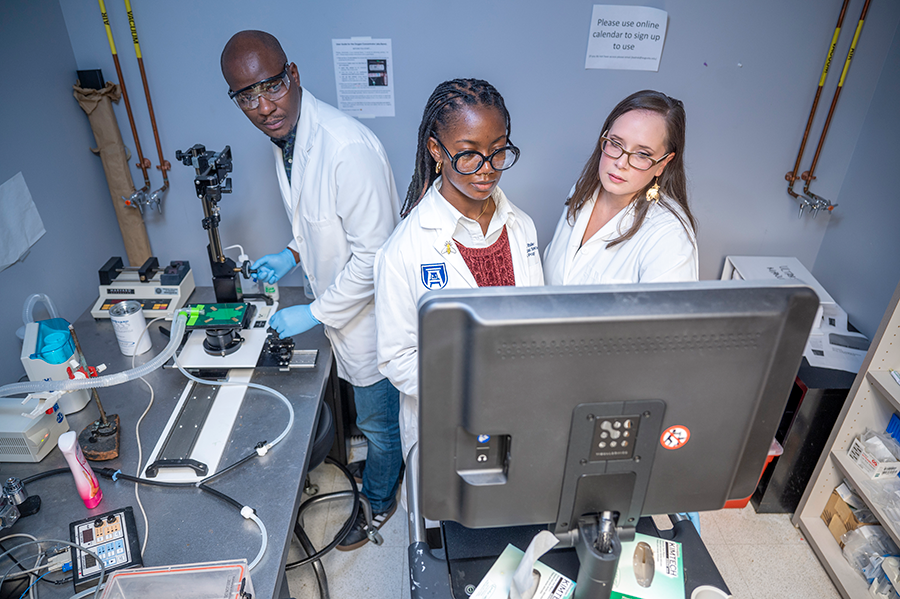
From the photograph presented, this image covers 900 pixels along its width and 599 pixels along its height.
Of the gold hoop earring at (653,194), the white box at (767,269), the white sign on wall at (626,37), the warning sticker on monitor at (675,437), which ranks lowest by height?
the white box at (767,269)

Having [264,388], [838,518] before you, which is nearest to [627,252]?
[264,388]

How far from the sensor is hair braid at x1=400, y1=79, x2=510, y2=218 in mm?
1243

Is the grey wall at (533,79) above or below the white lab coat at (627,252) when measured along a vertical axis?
above

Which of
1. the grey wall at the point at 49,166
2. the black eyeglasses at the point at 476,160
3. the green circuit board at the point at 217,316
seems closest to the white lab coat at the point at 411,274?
the black eyeglasses at the point at 476,160

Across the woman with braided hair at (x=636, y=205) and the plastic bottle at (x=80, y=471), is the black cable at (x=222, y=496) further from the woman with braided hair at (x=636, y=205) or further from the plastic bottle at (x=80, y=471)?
the woman with braided hair at (x=636, y=205)

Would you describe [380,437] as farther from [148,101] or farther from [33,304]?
[148,101]

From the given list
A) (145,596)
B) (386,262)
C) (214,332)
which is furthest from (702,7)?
(145,596)

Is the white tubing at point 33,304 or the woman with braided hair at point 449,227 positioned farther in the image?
the white tubing at point 33,304

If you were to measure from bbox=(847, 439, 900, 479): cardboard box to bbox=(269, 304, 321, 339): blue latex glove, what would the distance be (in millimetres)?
1851

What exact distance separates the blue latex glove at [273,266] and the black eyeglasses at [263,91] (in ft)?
1.86

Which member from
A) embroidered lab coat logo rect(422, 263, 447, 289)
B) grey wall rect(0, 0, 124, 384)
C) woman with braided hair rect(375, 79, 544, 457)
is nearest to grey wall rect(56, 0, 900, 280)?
grey wall rect(0, 0, 124, 384)

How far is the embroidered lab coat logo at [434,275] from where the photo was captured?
1300mm

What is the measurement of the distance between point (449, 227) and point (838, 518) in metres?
1.82

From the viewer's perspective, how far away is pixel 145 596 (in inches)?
37.8
